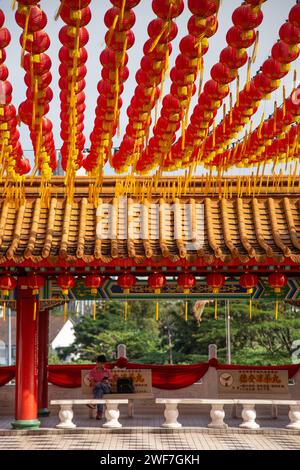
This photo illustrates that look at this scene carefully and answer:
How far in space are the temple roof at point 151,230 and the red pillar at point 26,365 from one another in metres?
1.14

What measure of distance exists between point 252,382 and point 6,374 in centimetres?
508

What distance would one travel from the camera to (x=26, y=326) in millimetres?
14539

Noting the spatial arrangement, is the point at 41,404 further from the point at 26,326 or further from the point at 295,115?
the point at 295,115

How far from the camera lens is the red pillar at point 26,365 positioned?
14.3m

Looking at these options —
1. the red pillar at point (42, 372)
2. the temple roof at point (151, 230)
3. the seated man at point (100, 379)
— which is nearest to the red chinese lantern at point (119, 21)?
the temple roof at point (151, 230)

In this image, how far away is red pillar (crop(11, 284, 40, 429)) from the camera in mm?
14258

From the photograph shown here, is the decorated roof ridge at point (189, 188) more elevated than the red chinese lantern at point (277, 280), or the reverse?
the decorated roof ridge at point (189, 188)

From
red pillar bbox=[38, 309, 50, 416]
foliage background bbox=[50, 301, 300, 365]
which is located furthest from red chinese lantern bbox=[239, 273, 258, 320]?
foliage background bbox=[50, 301, 300, 365]

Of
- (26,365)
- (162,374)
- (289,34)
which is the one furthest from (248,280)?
(289,34)

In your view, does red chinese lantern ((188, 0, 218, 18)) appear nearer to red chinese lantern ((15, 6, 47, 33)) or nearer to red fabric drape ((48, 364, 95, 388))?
red chinese lantern ((15, 6, 47, 33))

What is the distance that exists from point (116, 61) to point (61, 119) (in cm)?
206

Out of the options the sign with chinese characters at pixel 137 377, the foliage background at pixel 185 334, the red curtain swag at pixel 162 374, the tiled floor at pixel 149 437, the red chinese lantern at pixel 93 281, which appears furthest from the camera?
the foliage background at pixel 185 334

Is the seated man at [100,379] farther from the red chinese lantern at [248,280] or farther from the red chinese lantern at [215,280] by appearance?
the red chinese lantern at [248,280]

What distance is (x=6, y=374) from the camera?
1628 cm
